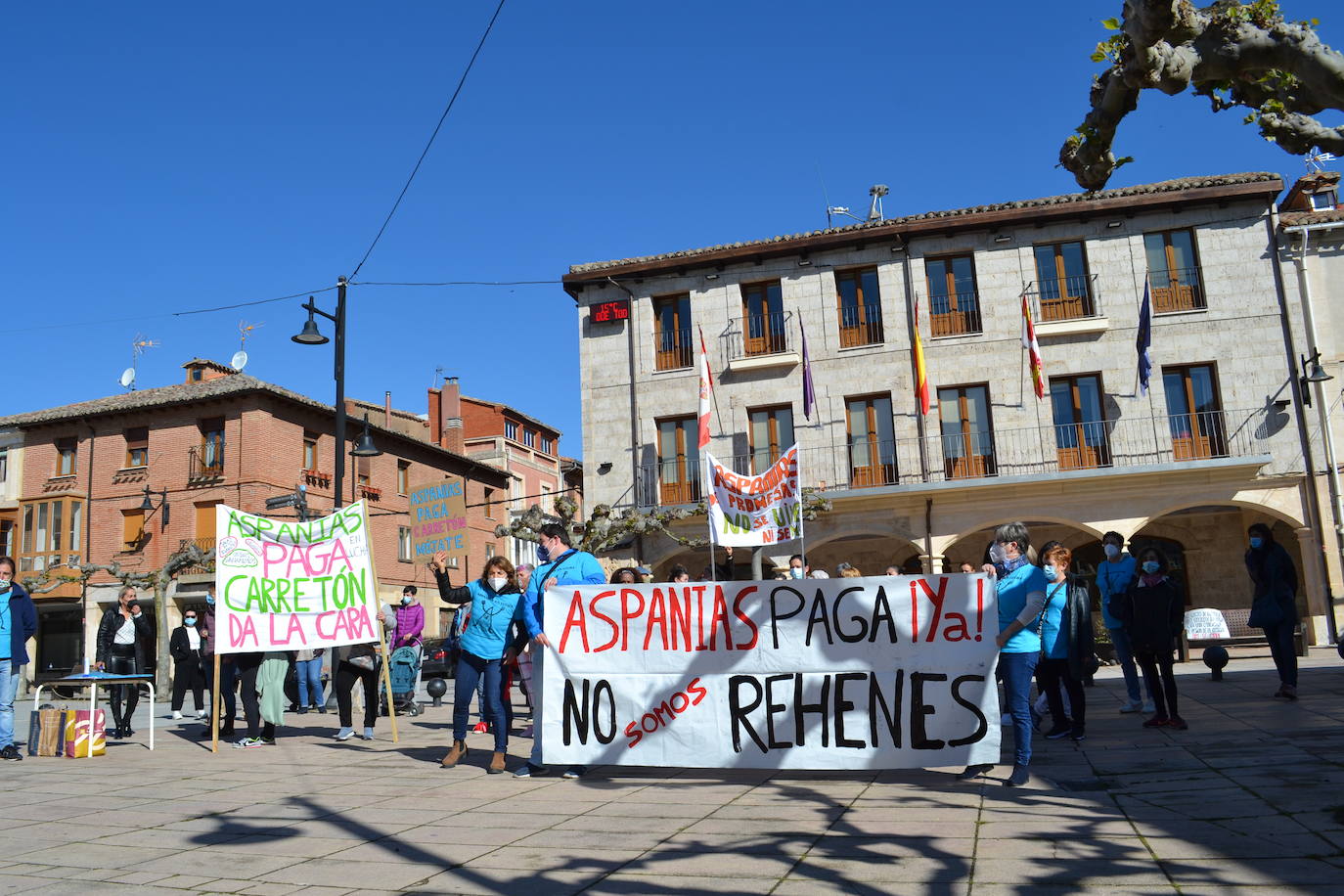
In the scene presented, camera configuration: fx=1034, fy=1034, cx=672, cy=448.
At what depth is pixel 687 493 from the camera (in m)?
26.6

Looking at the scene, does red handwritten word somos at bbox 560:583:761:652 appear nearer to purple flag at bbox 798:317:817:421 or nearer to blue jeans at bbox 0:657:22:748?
blue jeans at bbox 0:657:22:748

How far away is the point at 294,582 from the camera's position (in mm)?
10727

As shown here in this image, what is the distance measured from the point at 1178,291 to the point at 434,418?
33.8 m

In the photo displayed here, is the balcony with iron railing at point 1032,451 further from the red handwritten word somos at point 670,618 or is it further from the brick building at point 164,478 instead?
the red handwritten word somos at point 670,618

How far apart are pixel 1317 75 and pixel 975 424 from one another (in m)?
20.7

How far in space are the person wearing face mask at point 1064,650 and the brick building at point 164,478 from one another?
30.0 meters

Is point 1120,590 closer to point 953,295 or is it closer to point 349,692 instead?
point 349,692

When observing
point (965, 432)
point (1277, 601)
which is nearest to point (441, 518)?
point (1277, 601)

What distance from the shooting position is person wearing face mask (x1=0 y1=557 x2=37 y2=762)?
9.87 meters

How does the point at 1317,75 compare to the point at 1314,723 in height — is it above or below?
above

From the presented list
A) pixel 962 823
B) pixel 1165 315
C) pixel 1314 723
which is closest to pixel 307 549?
pixel 962 823

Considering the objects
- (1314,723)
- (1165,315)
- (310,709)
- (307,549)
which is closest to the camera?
(1314,723)

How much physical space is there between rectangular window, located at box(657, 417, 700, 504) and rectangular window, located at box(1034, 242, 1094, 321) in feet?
30.2

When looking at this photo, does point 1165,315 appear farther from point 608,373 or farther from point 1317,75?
point 1317,75
